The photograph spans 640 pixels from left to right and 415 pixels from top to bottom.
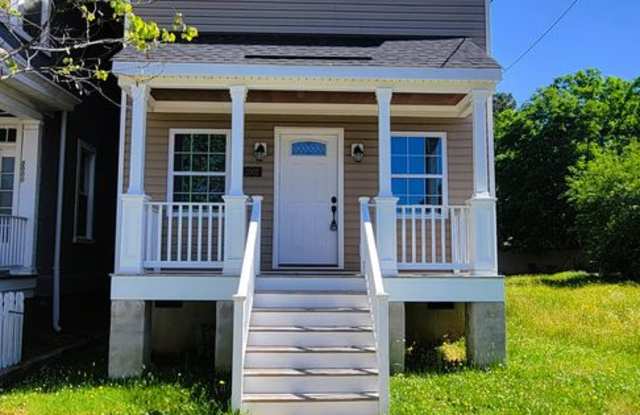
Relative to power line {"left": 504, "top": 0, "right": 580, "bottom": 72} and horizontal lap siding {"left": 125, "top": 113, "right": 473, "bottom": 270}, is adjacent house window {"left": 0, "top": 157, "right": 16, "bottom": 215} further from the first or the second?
power line {"left": 504, "top": 0, "right": 580, "bottom": 72}

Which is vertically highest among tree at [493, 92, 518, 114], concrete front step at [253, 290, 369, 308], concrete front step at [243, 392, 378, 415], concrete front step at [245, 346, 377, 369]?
tree at [493, 92, 518, 114]

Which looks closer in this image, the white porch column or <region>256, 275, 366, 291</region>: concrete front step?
<region>256, 275, 366, 291</region>: concrete front step

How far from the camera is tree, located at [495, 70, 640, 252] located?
23.1 metres

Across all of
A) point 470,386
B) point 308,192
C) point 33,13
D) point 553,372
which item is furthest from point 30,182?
point 553,372

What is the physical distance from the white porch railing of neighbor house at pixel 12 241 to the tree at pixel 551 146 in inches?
750

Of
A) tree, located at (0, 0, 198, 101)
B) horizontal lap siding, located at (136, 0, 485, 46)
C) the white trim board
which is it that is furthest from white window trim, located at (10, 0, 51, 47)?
the white trim board

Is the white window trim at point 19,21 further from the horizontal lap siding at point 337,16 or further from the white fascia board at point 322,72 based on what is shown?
the white fascia board at point 322,72

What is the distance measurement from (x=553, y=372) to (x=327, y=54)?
188 inches

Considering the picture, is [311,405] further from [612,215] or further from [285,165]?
[612,215]

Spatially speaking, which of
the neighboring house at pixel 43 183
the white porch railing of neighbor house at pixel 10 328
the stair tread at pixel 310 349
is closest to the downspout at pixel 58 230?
the neighboring house at pixel 43 183

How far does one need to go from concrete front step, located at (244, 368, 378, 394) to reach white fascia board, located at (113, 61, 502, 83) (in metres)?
3.57

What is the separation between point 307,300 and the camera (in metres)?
6.73

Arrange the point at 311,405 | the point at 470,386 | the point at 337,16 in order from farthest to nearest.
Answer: the point at 337,16
the point at 470,386
the point at 311,405

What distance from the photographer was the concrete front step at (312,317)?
6.38 meters
